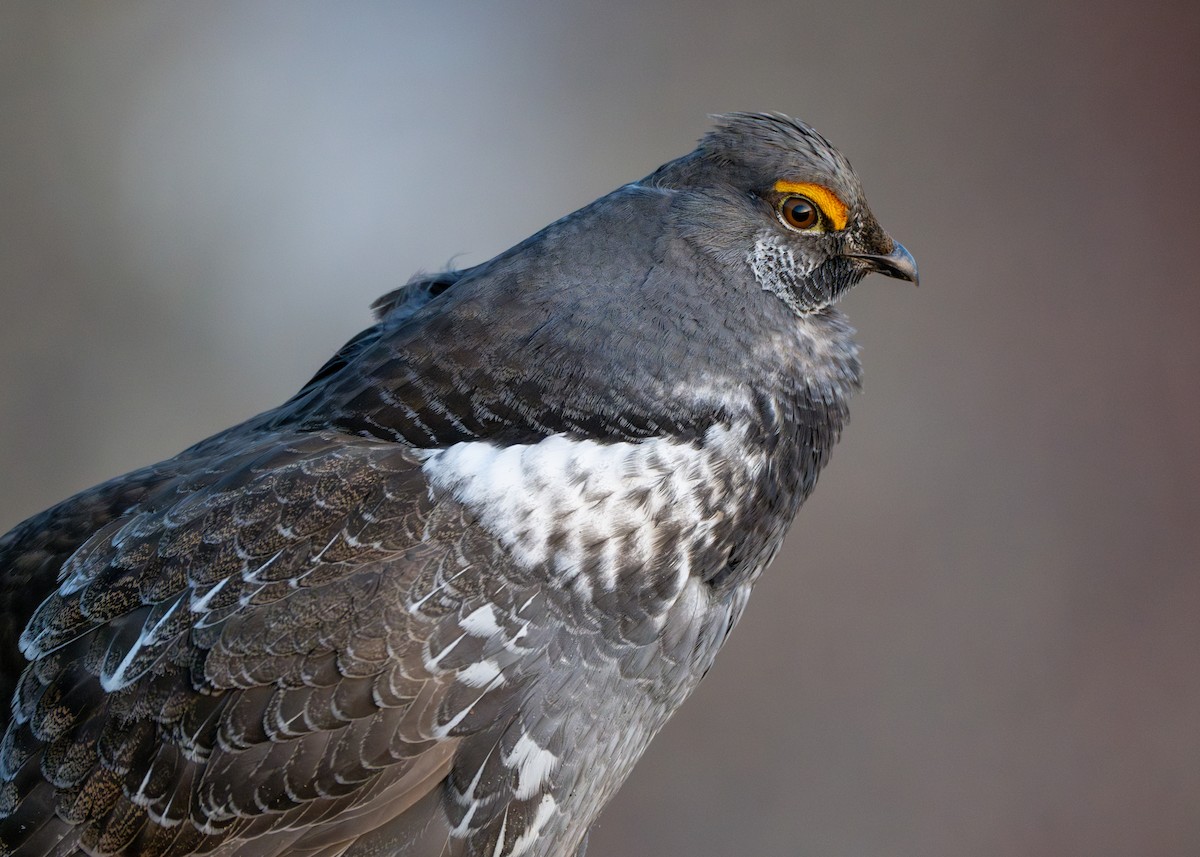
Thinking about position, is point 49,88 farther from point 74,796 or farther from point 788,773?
point 788,773

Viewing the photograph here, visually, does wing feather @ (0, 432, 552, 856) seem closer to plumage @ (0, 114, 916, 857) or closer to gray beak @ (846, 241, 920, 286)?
plumage @ (0, 114, 916, 857)

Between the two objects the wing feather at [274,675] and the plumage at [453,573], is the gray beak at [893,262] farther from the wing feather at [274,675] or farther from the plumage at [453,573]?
the wing feather at [274,675]

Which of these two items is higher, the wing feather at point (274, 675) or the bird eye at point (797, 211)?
the bird eye at point (797, 211)

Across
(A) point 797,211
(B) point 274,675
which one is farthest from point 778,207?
(B) point 274,675

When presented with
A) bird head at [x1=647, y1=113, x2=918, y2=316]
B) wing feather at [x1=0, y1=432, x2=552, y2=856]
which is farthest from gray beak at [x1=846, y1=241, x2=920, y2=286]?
wing feather at [x1=0, y1=432, x2=552, y2=856]

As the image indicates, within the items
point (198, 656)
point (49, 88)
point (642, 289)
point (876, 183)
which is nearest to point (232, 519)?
point (198, 656)

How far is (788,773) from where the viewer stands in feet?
6.31

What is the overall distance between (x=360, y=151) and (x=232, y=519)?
1377 mm

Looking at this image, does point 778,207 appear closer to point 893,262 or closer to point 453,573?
point 893,262

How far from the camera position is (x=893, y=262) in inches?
36.1

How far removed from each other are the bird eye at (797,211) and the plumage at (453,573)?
0.01 meters

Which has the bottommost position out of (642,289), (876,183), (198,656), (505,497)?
(198,656)

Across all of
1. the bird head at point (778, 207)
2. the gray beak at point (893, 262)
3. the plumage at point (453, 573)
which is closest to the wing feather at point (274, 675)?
the plumage at point (453, 573)

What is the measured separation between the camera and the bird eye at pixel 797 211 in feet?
2.88
